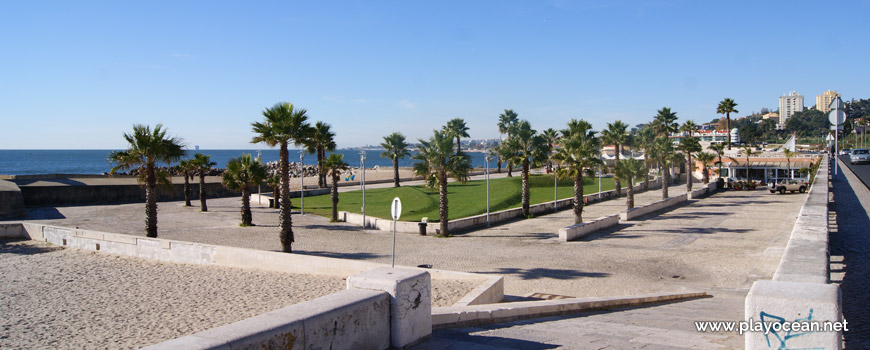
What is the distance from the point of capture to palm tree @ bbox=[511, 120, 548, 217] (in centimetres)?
3478

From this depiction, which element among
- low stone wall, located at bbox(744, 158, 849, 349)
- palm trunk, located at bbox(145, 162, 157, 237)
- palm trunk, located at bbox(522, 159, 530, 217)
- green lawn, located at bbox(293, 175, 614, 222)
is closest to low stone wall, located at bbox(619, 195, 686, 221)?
green lawn, located at bbox(293, 175, 614, 222)

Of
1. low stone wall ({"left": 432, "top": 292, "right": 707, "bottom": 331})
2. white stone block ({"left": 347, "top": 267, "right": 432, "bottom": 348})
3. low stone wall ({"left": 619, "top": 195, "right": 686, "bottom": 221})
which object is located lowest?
low stone wall ({"left": 619, "top": 195, "right": 686, "bottom": 221})

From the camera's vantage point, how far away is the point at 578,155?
2958 cm

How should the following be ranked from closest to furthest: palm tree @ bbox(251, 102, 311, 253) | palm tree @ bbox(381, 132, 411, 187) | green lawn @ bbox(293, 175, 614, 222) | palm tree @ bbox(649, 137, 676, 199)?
palm tree @ bbox(251, 102, 311, 253)
green lawn @ bbox(293, 175, 614, 222)
palm tree @ bbox(649, 137, 676, 199)
palm tree @ bbox(381, 132, 411, 187)

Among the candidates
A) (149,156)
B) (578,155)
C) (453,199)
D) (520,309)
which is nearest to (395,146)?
(453,199)

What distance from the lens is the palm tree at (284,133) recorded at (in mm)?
22266

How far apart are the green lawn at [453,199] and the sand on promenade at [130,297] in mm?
17680

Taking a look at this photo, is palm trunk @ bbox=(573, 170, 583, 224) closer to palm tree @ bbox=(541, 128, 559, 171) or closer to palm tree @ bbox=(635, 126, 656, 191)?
palm tree @ bbox=(541, 128, 559, 171)

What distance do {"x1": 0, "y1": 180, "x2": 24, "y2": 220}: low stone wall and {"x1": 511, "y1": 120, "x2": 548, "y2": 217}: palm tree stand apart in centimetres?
3122

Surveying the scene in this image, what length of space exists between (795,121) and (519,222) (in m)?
201

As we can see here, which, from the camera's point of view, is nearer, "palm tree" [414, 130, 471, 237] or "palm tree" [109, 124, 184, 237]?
"palm tree" [109, 124, 184, 237]

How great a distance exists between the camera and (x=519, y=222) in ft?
109

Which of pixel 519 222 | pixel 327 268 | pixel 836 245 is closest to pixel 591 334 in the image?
pixel 327 268

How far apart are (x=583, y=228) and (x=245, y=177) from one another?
62.2 ft
